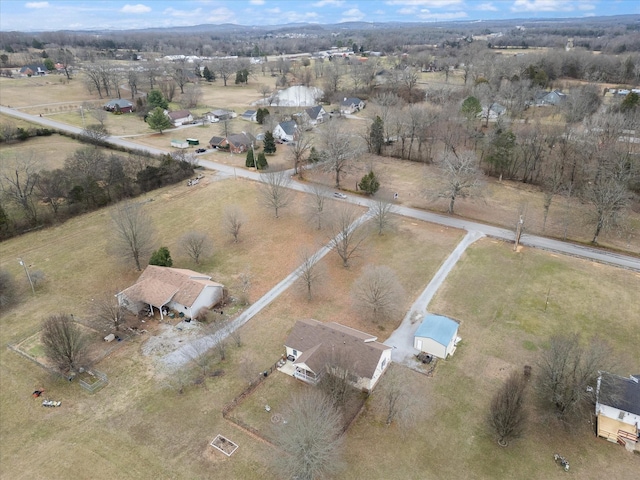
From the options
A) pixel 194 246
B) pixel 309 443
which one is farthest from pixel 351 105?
pixel 309 443

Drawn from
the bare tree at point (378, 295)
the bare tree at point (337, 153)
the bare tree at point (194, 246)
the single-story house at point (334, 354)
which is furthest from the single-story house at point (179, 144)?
the single-story house at point (334, 354)

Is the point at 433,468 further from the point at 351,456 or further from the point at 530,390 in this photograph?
the point at 530,390

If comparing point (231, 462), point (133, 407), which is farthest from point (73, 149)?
point (231, 462)

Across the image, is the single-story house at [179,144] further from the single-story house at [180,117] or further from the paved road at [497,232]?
the single-story house at [180,117]

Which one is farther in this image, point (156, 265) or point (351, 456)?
point (156, 265)

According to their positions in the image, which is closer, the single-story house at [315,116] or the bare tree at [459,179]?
the bare tree at [459,179]

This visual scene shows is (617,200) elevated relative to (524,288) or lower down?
elevated

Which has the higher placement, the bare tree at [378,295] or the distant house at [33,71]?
the distant house at [33,71]
